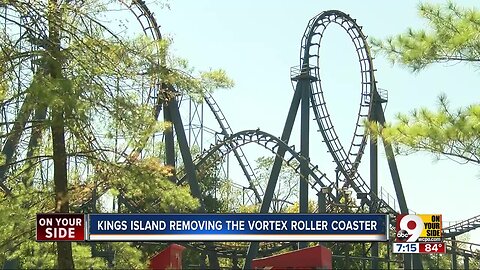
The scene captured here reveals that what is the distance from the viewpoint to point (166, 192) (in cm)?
1045

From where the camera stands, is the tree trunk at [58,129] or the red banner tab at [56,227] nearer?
the tree trunk at [58,129]

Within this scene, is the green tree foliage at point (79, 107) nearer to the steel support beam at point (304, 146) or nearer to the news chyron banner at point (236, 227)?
the news chyron banner at point (236, 227)

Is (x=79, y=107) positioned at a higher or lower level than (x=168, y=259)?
higher

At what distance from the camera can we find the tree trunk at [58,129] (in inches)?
380

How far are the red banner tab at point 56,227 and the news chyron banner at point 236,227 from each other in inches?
6.6

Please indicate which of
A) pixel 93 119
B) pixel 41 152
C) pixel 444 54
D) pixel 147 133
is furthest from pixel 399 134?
pixel 41 152

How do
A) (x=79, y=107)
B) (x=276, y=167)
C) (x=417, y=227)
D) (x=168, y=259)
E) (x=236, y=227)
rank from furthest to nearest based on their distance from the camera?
(x=276, y=167) → (x=417, y=227) → (x=168, y=259) → (x=236, y=227) → (x=79, y=107)

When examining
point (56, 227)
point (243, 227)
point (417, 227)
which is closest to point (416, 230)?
point (417, 227)

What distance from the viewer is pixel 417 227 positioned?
1320cm

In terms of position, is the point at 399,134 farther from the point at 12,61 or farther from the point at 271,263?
the point at 12,61

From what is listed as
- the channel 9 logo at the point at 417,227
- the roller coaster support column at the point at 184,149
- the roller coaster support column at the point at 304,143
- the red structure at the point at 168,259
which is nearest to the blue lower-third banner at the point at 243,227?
the red structure at the point at 168,259

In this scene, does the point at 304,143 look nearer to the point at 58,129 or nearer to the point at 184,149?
the point at 184,149

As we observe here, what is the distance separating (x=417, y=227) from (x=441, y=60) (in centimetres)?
315

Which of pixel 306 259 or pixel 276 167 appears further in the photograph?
pixel 276 167
